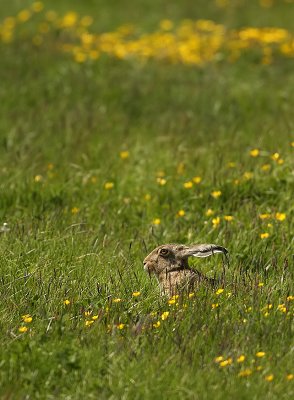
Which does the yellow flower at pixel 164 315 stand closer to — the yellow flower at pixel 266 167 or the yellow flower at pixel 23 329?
the yellow flower at pixel 23 329

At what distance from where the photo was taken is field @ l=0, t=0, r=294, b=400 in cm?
466

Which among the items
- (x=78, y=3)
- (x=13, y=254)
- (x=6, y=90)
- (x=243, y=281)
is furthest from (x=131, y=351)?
(x=78, y=3)

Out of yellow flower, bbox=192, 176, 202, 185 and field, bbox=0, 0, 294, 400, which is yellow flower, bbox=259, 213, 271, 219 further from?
yellow flower, bbox=192, 176, 202, 185

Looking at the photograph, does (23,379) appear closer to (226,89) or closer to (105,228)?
(105,228)

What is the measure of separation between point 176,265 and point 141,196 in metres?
1.89

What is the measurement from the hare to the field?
87 mm

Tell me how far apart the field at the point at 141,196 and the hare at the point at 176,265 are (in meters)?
0.09

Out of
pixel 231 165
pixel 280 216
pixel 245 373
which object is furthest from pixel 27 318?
pixel 231 165

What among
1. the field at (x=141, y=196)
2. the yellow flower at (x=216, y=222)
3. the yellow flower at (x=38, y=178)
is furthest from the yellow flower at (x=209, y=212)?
the yellow flower at (x=38, y=178)

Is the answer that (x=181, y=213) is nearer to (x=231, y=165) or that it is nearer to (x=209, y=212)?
(x=209, y=212)

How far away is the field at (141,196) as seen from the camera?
4660mm

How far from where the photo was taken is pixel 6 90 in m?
10.2

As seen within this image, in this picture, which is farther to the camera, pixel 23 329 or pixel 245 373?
pixel 23 329

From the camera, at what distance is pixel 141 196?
25.0 feet
